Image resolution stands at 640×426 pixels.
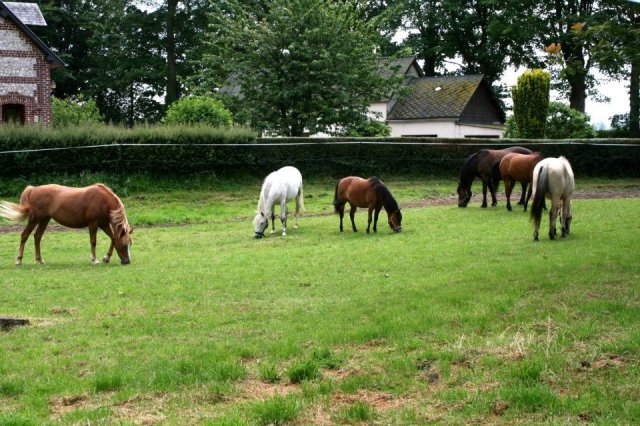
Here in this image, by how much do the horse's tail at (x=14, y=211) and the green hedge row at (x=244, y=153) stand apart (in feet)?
33.5

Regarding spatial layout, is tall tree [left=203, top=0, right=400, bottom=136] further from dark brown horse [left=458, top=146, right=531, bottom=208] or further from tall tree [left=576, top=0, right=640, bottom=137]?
tall tree [left=576, top=0, right=640, bottom=137]

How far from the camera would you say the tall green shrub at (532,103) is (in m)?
32.7

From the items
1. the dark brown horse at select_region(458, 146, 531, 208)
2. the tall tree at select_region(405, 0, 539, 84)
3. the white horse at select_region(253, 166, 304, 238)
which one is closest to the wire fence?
the dark brown horse at select_region(458, 146, 531, 208)

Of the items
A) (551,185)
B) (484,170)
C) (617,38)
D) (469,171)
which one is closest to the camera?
(617,38)

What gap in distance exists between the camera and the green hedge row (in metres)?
23.3

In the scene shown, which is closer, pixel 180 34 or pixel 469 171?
pixel 469 171

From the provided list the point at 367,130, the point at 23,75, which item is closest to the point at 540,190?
the point at 367,130

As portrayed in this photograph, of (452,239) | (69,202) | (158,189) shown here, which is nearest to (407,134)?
(158,189)

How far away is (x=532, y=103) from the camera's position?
3294 cm

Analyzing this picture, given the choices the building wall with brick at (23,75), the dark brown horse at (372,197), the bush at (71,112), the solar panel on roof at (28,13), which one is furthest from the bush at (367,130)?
the dark brown horse at (372,197)

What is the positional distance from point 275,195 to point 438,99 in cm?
2923

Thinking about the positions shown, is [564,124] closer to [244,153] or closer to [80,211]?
[244,153]

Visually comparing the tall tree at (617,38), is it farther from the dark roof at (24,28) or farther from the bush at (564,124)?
the dark roof at (24,28)

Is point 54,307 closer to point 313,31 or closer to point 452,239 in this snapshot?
point 452,239
